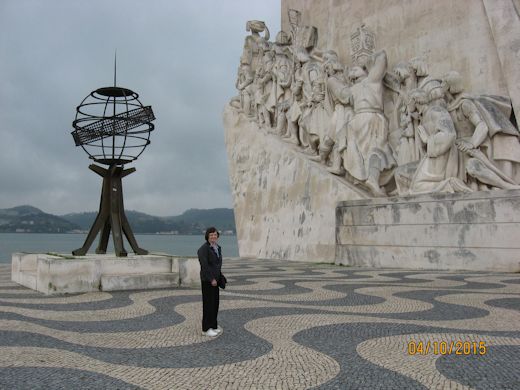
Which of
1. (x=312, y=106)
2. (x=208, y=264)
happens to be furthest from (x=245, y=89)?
(x=208, y=264)

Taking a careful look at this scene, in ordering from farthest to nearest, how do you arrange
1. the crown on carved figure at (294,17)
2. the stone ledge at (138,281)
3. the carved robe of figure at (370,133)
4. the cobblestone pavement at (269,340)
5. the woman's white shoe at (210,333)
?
the crown on carved figure at (294,17) < the carved robe of figure at (370,133) < the stone ledge at (138,281) < the woman's white shoe at (210,333) < the cobblestone pavement at (269,340)

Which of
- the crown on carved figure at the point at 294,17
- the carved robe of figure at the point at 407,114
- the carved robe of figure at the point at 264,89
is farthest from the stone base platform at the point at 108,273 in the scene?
the crown on carved figure at the point at 294,17

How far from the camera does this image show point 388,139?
10.8 m

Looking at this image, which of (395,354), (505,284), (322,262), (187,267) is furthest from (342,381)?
(322,262)

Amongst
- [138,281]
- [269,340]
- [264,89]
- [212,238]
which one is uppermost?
[264,89]

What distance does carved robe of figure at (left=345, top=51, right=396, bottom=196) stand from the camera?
34.4 feet

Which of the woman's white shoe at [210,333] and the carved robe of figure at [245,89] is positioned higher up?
the carved robe of figure at [245,89]

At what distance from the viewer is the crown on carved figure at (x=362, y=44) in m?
11.6

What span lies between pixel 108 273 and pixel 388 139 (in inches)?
279

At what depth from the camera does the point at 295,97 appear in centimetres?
1376

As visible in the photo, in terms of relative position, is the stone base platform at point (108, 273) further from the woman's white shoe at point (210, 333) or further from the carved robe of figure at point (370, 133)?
the carved robe of figure at point (370, 133)

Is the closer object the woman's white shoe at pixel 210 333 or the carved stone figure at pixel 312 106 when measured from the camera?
the woman's white shoe at pixel 210 333

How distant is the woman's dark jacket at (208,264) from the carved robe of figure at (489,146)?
20.7ft

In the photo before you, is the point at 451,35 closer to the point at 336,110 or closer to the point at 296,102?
the point at 336,110
